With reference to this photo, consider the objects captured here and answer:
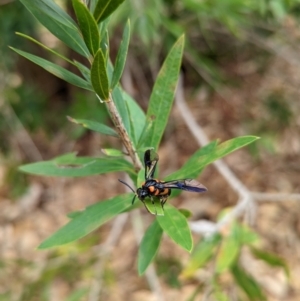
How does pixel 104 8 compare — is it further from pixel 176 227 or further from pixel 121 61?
pixel 176 227

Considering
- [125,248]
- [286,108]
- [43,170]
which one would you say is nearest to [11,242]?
[125,248]

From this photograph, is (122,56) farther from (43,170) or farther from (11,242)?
(11,242)

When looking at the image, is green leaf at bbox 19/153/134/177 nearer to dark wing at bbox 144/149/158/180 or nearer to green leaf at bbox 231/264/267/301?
dark wing at bbox 144/149/158/180

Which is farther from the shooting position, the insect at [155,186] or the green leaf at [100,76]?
the insect at [155,186]

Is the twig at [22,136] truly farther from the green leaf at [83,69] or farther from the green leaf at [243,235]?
the green leaf at [83,69]

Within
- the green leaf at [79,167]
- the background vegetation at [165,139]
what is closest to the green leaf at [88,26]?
the green leaf at [79,167]
